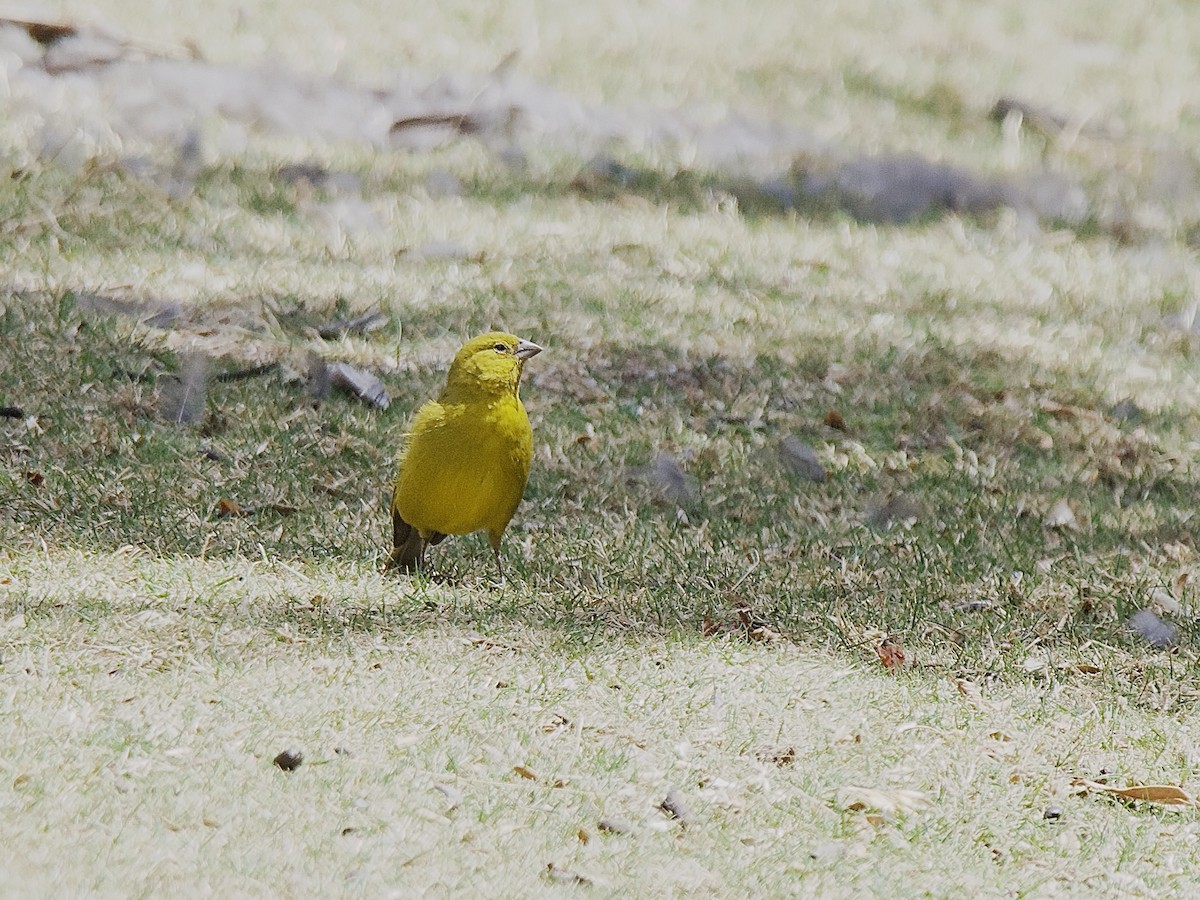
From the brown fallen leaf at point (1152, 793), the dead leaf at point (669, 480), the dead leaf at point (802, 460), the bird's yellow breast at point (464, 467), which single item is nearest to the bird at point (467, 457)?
the bird's yellow breast at point (464, 467)

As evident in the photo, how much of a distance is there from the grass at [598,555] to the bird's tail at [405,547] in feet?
0.38

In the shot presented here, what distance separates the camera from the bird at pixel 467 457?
5102mm

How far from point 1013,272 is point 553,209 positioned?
8.56ft

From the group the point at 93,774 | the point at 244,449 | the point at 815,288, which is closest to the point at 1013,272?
the point at 815,288

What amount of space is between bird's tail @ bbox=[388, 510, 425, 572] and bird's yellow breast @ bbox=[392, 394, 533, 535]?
0.08 m

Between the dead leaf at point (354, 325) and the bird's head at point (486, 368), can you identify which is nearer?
the bird's head at point (486, 368)

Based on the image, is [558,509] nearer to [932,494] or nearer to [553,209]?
[932,494]

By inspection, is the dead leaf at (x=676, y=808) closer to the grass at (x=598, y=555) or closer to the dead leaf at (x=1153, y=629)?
the grass at (x=598, y=555)

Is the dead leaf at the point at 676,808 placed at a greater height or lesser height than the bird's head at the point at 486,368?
lesser

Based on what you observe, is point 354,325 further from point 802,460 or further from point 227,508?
point 802,460

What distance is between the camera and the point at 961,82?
1284 cm

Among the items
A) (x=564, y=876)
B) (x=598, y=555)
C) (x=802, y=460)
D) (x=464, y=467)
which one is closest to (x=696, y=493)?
(x=802, y=460)

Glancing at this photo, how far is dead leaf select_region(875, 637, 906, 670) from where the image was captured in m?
4.89

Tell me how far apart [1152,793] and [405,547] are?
7.62ft
